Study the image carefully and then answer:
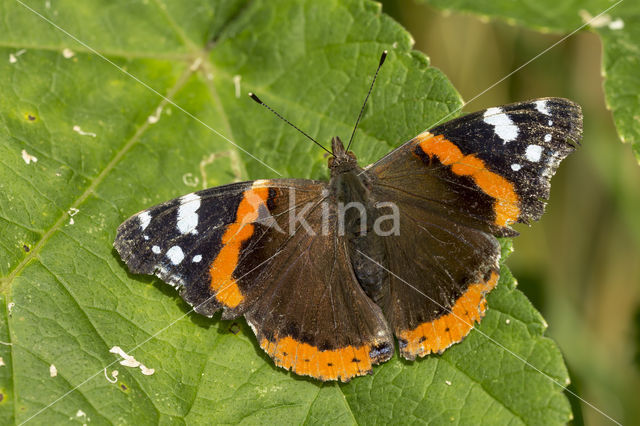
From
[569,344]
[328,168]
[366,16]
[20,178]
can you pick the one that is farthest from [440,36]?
[20,178]

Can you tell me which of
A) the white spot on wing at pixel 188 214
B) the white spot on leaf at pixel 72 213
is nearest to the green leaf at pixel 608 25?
the white spot on wing at pixel 188 214

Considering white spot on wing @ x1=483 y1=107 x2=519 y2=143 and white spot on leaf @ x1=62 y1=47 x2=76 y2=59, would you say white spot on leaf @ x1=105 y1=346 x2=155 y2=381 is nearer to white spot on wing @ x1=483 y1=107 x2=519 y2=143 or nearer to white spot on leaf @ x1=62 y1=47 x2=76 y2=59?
white spot on leaf @ x1=62 y1=47 x2=76 y2=59

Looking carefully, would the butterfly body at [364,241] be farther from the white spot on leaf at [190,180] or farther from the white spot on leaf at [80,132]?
the white spot on leaf at [80,132]

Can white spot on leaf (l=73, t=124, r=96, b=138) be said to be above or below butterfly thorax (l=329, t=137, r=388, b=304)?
below

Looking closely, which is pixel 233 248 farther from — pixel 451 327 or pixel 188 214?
pixel 451 327

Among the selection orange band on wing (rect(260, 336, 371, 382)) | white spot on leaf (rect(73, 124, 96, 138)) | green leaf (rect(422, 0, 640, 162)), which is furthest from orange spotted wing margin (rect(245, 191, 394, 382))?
green leaf (rect(422, 0, 640, 162))
